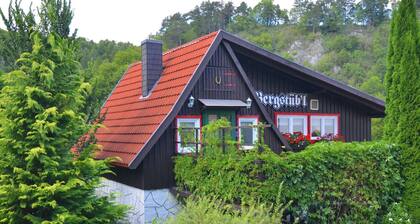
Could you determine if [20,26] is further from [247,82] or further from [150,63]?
[247,82]

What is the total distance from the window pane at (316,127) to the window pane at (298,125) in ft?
1.24

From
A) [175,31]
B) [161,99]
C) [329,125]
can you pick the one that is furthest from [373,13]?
[161,99]

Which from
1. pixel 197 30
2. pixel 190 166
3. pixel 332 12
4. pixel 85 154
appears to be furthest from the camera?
pixel 332 12

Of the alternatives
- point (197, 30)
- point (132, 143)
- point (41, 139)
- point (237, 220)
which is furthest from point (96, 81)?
point (197, 30)

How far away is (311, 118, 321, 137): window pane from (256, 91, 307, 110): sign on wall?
0.68 meters

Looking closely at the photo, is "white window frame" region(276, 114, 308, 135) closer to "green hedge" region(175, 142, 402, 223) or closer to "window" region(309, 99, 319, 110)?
"window" region(309, 99, 319, 110)

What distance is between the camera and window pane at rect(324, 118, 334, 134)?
14.4m

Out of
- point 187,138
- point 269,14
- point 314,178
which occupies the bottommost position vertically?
point 314,178

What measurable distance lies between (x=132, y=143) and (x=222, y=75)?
9.19 ft

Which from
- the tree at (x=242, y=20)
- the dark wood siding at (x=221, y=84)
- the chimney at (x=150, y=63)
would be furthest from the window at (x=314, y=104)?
the tree at (x=242, y=20)

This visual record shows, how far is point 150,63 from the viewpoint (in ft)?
39.1

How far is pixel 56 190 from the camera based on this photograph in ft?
24.7

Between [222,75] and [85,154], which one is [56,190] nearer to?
[85,154]

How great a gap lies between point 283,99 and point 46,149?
767 centimetres
